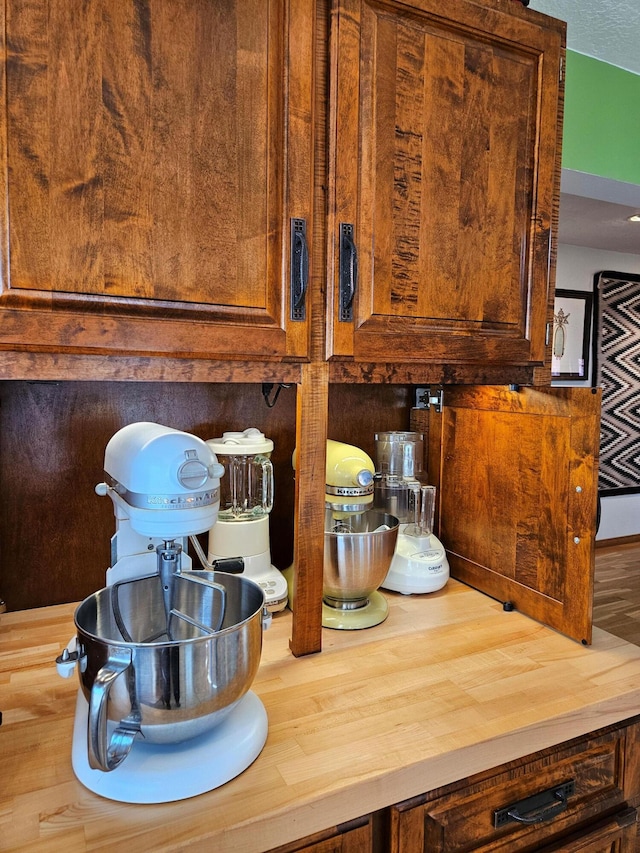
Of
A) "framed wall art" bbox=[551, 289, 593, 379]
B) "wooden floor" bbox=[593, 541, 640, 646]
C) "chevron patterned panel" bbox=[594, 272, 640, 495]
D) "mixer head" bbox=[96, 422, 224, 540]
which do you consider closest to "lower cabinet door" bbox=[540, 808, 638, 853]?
"mixer head" bbox=[96, 422, 224, 540]

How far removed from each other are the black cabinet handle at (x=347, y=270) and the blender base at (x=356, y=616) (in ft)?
2.04

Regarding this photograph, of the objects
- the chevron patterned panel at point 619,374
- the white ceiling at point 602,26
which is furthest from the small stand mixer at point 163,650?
the chevron patterned panel at point 619,374

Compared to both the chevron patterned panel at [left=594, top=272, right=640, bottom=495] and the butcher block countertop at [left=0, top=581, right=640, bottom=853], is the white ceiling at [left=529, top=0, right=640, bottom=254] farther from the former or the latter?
the chevron patterned panel at [left=594, top=272, right=640, bottom=495]

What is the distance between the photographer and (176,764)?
0.70 metres

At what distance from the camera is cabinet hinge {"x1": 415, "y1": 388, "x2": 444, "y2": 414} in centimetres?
146

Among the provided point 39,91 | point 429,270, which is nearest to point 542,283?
point 429,270

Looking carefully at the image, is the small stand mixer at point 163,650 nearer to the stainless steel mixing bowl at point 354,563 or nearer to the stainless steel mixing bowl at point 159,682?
the stainless steel mixing bowl at point 159,682

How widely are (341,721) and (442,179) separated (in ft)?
3.10

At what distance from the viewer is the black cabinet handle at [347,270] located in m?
0.94

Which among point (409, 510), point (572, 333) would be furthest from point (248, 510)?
point (572, 333)

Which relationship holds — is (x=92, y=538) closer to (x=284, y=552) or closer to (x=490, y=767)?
(x=284, y=552)

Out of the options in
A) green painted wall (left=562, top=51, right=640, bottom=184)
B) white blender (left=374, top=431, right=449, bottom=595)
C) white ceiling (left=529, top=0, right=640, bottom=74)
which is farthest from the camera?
green painted wall (left=562, top=51, right=640, bottom=184)

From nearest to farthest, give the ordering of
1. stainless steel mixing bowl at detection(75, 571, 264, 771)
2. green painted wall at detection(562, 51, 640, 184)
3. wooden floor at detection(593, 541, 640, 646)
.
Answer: stainless steel mixing bowl at detection(75, 571, 264, 771), green painted wall at detection(562, 51, 640, 184), wooden floor at detection(593, 541, 640, 646)

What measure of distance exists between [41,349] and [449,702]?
824 mm
